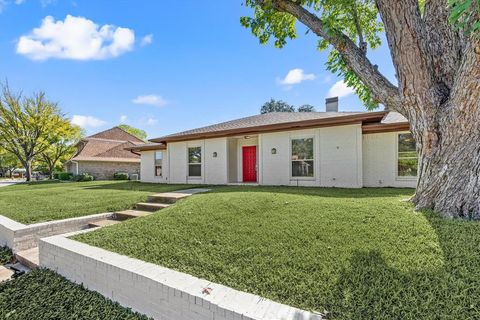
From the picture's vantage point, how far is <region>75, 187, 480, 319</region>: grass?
2.53m

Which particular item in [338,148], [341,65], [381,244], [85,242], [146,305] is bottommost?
[146,305]

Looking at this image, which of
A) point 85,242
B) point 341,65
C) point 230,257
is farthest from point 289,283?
point 341,65

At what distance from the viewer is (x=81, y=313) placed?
345 centimetres

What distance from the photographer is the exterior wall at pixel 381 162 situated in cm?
940

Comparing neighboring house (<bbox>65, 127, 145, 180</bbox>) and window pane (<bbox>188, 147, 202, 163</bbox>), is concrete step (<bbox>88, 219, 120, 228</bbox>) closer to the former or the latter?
window pane (<bbox>188, 147, 202, 163</bbox>)

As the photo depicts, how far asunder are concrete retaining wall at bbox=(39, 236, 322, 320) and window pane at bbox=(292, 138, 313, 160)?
819 cm

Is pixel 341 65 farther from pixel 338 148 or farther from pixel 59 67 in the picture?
pixel 59 67

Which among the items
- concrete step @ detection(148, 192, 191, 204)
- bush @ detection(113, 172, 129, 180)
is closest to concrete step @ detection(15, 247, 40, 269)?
concrete step @ detection(148, 192, 191, 204)

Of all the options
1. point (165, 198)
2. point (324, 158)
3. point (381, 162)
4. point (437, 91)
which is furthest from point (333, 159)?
point (165, 198)

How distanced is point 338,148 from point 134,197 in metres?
8.00

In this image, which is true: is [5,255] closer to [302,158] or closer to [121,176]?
[302,158]

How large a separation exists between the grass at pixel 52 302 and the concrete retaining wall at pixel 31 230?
169cm

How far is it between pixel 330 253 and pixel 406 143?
7913mm

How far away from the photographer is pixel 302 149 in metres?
10.6
